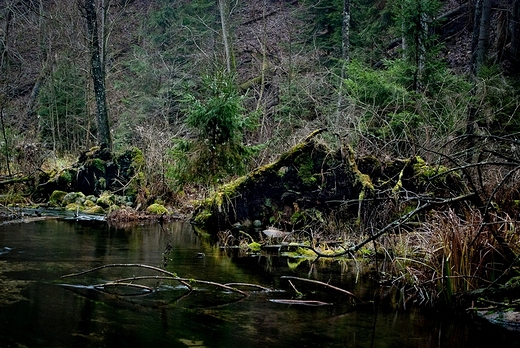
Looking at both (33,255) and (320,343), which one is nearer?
(320,343)

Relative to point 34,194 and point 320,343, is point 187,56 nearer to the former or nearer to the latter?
point 34,194

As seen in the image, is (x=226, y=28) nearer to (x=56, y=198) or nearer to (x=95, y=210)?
(x=56, y=198)

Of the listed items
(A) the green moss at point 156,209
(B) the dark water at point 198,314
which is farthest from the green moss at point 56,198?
(B) the dark water at point 198,314

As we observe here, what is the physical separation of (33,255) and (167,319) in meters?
3.96

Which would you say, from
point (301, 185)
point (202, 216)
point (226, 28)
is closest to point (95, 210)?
point (202, 216)

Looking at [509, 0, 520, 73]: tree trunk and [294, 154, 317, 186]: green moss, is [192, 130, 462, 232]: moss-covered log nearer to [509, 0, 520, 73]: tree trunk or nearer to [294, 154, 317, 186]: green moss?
[294, 154, 317, 186]: green moss

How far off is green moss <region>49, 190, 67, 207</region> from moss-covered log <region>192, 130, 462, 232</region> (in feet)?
20.6

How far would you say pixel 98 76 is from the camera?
68.2 ft

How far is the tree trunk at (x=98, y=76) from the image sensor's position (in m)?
20.4

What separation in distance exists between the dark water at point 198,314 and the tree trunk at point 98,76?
38.8ft

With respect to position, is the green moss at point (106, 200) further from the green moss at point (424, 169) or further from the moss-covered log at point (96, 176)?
the green moss at point (424, 169)

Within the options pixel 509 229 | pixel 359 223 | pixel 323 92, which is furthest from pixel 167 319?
pixel 323 92

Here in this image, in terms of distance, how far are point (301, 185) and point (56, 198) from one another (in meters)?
8.63

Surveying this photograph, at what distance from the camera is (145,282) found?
7.20 m
